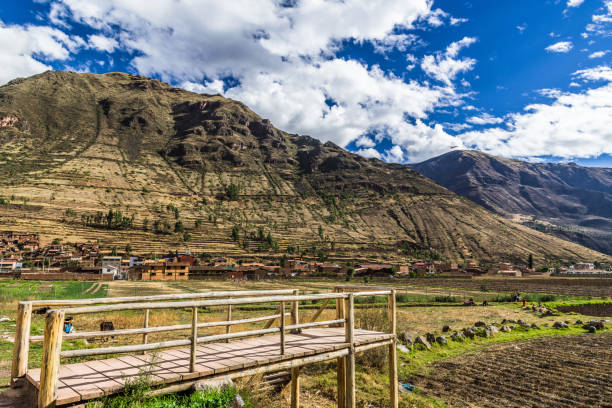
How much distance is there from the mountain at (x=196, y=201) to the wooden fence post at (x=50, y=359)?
3875 inches

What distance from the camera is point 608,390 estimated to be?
11.9 m

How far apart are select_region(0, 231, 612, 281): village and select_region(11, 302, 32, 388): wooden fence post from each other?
70.0 m

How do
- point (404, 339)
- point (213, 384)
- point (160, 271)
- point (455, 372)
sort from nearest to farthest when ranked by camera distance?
point (213, 384) < point (455, 372) < point (404, 339) < point (160, 271)

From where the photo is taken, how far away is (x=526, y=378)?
1316cm

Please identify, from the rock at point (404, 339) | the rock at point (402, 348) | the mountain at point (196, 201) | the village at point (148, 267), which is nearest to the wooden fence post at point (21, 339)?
the rock at point (402, 348)

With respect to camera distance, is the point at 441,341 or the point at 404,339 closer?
the point at 404,339

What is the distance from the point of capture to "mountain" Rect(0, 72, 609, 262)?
107 meters

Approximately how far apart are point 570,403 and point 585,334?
15.6 m

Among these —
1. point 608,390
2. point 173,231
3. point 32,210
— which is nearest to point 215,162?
point 173,231

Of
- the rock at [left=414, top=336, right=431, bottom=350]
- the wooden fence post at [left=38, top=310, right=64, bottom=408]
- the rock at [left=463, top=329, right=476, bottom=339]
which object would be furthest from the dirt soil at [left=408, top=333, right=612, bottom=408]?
the wooden fence post at [left=38, top=310, right=64, bottom=408]

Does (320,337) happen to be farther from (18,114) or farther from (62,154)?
(18,114)

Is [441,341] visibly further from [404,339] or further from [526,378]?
[526,378]

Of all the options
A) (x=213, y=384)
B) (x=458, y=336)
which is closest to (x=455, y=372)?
(x=458, y=336)

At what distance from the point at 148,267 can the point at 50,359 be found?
267 ft
